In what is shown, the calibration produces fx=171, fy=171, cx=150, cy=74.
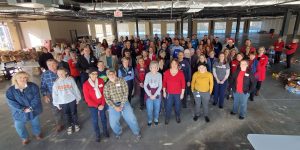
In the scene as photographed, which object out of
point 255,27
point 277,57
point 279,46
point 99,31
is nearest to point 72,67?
point 279,46

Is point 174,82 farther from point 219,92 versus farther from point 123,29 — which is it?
point 123,29

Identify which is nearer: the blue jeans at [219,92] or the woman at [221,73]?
the woman at [221,73]

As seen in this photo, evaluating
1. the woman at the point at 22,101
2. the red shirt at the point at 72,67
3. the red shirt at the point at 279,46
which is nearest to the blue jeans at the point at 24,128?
the woman at the point at 22,101

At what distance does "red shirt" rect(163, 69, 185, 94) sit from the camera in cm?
313

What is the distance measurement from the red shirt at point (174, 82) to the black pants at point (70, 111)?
1.76 metres

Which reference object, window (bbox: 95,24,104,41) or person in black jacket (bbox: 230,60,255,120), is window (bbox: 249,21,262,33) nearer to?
window (bbox: 95,24,104,41)

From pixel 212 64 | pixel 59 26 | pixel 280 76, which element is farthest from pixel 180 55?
pixel 59 26

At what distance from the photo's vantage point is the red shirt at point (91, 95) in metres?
2.75

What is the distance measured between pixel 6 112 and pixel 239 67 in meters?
5.61

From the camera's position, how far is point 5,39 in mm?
12609

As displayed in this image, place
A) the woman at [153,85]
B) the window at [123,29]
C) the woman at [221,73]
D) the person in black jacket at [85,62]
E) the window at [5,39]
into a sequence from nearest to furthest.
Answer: the woman at [153,85]
the woman at [221,73]
the person in black jacket at [85,62]
the window at [5,39]
the window at [123,29]

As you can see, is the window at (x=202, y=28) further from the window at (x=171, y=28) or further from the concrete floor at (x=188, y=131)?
the concrete floor at (x=188, y=131)

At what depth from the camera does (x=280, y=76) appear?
6.01 meters

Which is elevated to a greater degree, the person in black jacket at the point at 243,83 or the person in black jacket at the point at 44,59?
the person in black jacket at the point at 44,59
